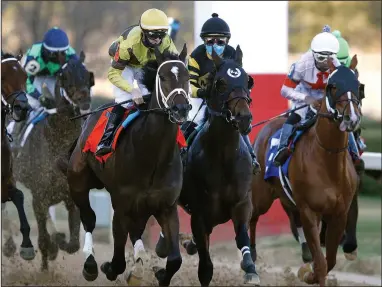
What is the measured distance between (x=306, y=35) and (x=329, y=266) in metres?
18.9

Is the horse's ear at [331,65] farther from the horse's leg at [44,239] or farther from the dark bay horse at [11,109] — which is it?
the horse's leg at [44,239]

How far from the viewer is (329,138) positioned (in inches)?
367

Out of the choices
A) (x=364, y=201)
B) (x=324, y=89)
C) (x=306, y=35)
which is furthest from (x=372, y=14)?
(x=324, y=89)

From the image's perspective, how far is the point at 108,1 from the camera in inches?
924

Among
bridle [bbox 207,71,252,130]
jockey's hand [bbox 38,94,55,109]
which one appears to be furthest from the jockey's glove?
jockey's hand [bbox 38,94,55,109]

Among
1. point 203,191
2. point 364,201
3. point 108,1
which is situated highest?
point 203,191

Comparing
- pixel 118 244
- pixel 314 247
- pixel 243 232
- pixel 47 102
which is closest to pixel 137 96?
pixel 118 244

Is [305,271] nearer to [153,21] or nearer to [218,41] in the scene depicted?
[218,41]

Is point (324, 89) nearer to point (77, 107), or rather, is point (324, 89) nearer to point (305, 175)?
point (305, 175)

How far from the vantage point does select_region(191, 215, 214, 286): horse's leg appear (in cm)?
862

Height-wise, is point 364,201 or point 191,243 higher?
point 191,243

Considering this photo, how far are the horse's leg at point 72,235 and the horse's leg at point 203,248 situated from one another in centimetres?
269

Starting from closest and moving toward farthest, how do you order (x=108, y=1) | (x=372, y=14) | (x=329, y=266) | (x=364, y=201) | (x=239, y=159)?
(x=239, y=159) → (x=329, y=266) → (x=364, y=201) → (x=108, y=1) → (x=372, y=14)

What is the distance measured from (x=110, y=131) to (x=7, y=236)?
4207 mm
